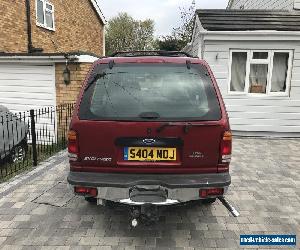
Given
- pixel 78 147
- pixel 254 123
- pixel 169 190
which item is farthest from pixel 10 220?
pixel 254 123

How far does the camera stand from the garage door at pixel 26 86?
8.82 meters

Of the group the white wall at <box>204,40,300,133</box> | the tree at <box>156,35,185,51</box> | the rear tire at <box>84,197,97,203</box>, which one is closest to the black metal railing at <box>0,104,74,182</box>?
the rear tire at <box>84,197,97,203</box>

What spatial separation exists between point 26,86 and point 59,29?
7391mm

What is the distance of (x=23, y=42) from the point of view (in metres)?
12.3

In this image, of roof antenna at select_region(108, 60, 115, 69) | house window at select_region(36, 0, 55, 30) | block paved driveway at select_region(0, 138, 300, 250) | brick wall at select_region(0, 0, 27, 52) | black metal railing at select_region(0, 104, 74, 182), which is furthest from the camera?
house window at select_region(36, 0, 55, 30)

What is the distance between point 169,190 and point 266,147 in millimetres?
6019

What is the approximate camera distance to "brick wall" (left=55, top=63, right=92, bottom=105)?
830 cm

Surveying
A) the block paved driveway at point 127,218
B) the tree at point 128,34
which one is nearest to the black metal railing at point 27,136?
the block paved driveway at point 127,218

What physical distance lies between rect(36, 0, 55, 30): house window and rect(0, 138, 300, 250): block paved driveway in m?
10.3

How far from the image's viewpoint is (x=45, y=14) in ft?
46.4

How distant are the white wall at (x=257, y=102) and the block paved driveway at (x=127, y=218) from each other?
3.92m

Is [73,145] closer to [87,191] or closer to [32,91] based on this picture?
[87,191]

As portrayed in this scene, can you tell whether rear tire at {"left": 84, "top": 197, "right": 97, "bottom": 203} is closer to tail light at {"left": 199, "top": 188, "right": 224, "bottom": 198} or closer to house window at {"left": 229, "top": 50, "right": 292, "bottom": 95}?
tail light at {"left": 199, "top": 188, "right": 224, "bottom": 198}

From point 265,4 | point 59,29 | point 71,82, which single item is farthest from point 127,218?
point 265,4
